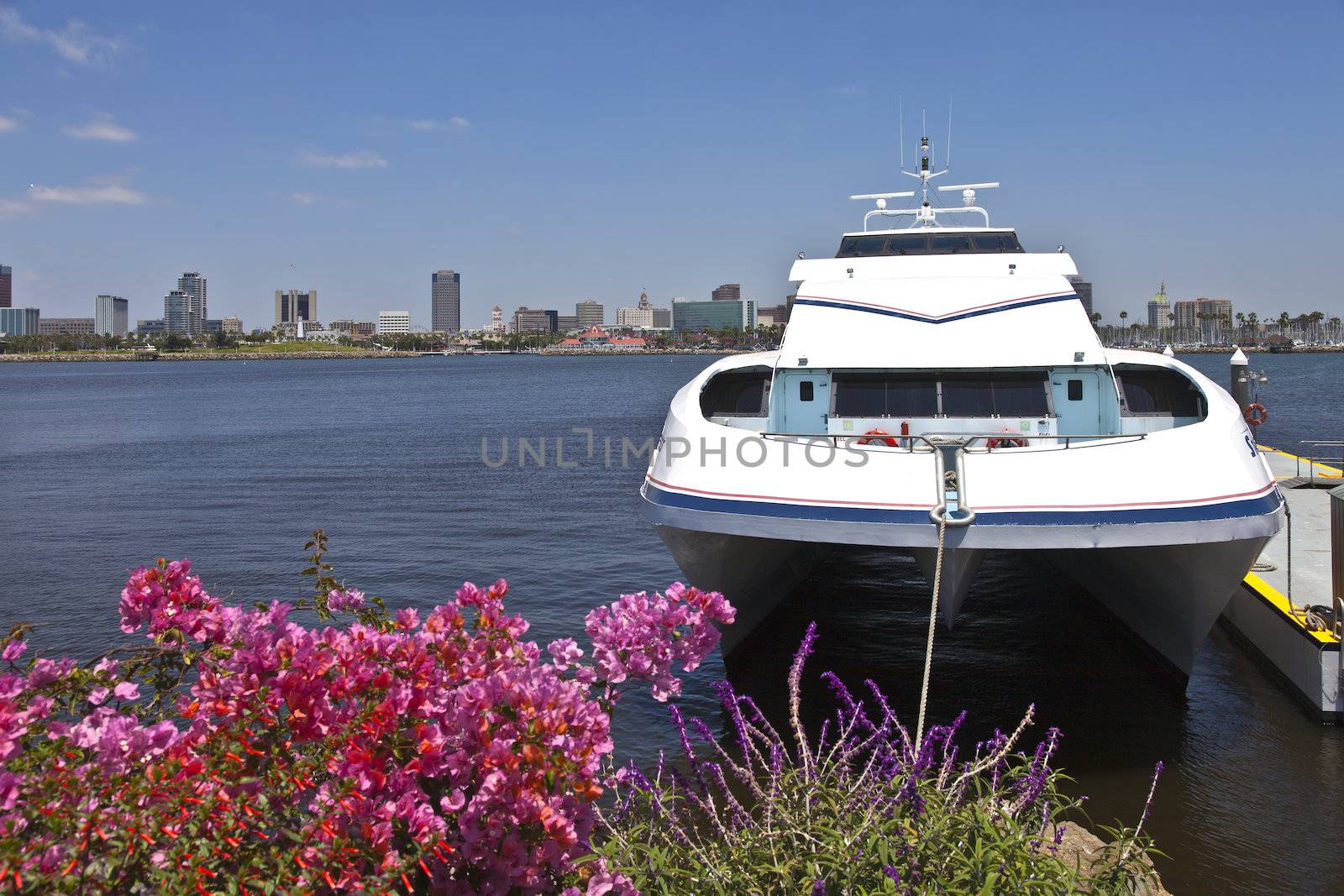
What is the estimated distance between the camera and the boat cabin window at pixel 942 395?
11266 millimetres

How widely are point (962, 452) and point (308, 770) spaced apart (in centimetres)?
648

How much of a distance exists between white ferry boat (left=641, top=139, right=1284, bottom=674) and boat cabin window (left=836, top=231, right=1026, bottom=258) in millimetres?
359

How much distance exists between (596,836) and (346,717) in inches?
79.1

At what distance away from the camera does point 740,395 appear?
1289 centimetres

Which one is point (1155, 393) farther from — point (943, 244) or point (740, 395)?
point (740, 395)

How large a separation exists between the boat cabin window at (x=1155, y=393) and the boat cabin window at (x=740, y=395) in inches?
155

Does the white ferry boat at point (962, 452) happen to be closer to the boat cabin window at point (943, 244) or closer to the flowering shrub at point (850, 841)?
the boat cabin window at point (943, 244)

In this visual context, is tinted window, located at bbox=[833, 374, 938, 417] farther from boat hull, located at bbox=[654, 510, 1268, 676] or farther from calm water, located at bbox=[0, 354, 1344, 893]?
calm water, located at bbox=[0, 354, 1344, 893]

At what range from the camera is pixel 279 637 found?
3447 mm

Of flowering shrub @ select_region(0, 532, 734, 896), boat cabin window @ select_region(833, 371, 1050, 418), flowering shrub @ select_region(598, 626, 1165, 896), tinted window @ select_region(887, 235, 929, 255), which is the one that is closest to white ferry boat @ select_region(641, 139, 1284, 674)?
boat cabin window @ select_region(833, 371, 1050, 418)

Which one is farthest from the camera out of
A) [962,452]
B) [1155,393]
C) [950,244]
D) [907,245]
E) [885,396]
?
[907,245]

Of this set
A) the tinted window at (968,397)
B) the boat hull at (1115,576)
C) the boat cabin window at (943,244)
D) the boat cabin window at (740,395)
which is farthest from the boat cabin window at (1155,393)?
the boat cabin window at (740,395)

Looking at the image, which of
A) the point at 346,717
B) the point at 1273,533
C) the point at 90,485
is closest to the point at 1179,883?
the point at 1273,533

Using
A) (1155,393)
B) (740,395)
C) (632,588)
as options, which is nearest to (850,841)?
(740,395)
